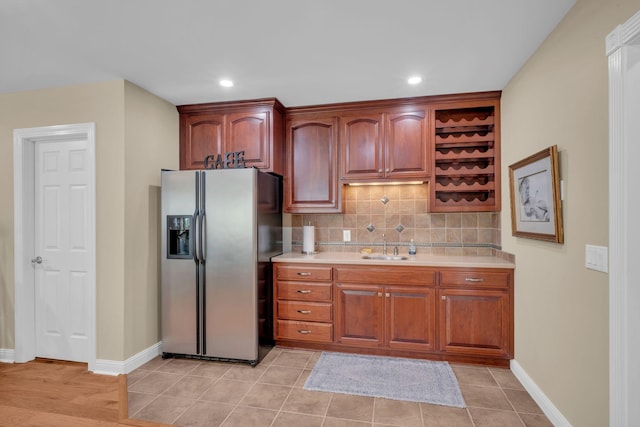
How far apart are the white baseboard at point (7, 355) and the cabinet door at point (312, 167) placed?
2.88 m

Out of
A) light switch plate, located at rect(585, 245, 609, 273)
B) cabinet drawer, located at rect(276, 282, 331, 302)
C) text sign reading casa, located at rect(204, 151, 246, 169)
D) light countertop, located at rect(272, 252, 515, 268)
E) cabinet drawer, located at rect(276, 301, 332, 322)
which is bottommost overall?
cabinet drawer, located at rect(276, 301, 332, 322)

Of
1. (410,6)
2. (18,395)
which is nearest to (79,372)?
(18,395)

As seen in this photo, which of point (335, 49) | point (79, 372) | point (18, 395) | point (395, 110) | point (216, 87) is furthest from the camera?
point (395, 110)

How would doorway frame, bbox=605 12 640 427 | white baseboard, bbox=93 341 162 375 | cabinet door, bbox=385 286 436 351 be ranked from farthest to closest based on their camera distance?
cabinet door, bbox=385 286 436 351, white baseboard, bbox=93 341 162 375, doorway frame, bbox=605 12 640 427

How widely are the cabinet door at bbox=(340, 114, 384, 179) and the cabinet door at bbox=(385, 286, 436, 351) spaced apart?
120cm

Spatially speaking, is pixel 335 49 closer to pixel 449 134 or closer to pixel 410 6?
pixel 410 6

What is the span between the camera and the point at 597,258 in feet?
5.24

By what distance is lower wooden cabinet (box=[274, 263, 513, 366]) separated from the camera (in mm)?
2809

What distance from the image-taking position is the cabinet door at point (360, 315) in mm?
3016

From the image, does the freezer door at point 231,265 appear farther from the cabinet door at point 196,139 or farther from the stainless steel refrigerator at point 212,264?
the cabinet door at point 196,139

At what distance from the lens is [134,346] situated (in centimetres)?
Answer: 281

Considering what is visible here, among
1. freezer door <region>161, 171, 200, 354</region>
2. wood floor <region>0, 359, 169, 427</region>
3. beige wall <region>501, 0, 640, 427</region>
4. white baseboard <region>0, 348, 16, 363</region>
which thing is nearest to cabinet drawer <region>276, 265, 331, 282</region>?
freezer door <region>161, 171, 200, 354</region>

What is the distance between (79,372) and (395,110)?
3782 millimetres

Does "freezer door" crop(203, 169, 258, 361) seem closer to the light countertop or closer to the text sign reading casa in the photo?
the text sign reading casa
